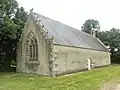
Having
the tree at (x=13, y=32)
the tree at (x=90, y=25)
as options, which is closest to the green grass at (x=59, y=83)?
the tree at (x=13, y=32)

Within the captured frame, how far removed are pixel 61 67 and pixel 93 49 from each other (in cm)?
1275

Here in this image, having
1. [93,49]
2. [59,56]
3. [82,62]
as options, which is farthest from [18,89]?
[93,49]

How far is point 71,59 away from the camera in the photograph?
2772 cm

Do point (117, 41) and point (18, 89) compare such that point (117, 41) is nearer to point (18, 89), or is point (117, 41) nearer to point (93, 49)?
point (93, 49)

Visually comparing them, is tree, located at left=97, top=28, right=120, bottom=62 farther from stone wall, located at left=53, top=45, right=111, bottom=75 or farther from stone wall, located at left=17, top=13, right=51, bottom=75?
stone wall, located at left=17, top=13, right=51, bottom=75

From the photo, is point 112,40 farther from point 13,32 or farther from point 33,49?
point 13,32

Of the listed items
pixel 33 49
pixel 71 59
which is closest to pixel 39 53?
pixel 33 49

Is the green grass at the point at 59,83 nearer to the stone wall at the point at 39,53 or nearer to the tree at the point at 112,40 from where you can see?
the stone wall at the point at 39,53

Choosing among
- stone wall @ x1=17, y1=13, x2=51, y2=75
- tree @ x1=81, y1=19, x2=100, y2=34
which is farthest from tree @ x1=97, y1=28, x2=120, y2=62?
stone wall @ x1=17, y1=13, x2=51, y2=75

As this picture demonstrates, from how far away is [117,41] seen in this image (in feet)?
160

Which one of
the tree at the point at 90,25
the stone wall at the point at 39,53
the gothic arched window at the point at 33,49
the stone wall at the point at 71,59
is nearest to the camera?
the stone wall at the point at 39,53

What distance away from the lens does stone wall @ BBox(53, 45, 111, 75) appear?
24234 mm

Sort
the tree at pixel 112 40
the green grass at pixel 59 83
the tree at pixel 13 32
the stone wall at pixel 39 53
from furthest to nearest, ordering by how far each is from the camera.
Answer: the tree at pixel 112 40 < the tree at pixel 13 32 < the stone wall at pixel 39 53 < the green grass at pixel 59 83

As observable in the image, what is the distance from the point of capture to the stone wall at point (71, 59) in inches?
954
